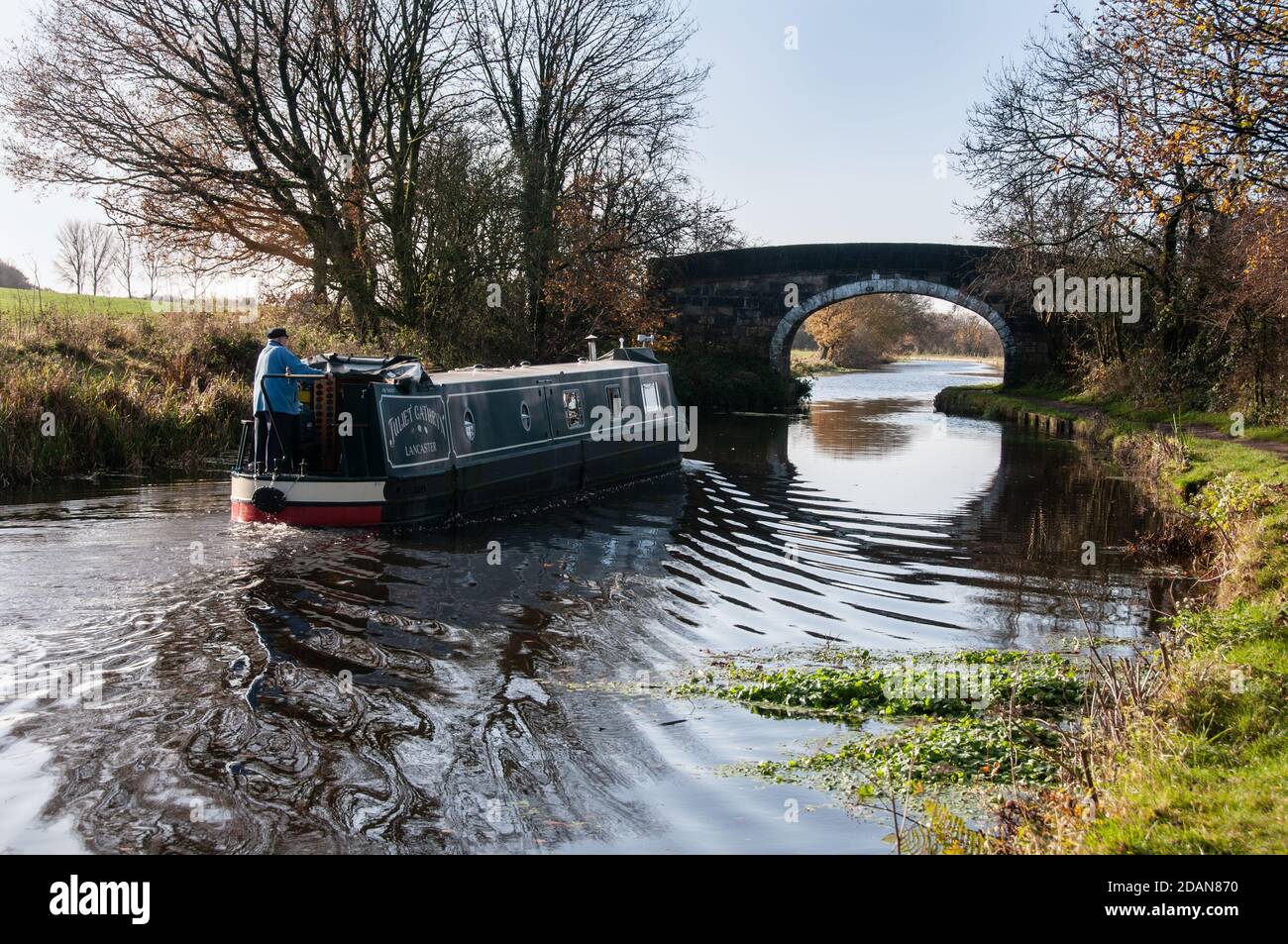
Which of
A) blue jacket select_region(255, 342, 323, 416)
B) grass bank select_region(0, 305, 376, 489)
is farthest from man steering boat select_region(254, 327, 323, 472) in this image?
grass bank select_region(0, 305, 376, 489)

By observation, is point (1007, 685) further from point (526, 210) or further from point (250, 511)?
point (526, 210)

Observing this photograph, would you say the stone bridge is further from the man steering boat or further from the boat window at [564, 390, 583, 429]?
the man steering boat

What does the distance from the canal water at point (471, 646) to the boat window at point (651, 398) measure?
8.88ft

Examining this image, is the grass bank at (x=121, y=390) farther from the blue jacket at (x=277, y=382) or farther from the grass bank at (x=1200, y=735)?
the grass bank at (x=1200, y=735)

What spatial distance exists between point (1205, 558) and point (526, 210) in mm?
14023

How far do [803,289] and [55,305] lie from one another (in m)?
17.1

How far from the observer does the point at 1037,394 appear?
25.8 meters

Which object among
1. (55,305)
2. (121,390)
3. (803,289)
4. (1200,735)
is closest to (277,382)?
(121,390)

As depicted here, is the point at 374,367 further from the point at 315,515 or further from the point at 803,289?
the point at 803,289

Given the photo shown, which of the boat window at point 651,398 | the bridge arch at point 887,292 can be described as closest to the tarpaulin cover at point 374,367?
the boat window at point 651,398

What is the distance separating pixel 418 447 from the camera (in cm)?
1005

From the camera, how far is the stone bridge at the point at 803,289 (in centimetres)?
2730

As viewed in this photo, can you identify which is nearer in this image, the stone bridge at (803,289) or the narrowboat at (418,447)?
the narrowboat at (418,447)
